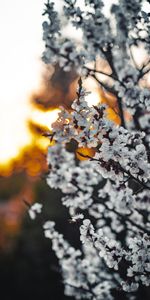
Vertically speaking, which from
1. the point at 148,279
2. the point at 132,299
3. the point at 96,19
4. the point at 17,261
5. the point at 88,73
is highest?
the point at 17,261

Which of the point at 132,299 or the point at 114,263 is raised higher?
the point at 132,299

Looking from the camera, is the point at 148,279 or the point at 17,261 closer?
the point at 148,279

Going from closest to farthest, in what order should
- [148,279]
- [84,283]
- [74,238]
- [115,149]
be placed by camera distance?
1. [115,149]
2. [148,279]
3. [84,283]
4. [74,238]

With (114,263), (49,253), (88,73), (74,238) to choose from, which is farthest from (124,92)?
(49,253)

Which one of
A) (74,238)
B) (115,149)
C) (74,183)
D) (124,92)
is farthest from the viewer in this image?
(74,238)

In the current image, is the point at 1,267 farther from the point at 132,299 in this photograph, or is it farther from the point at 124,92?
the point at 124,92

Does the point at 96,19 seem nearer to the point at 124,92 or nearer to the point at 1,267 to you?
the point at 124,92
